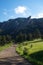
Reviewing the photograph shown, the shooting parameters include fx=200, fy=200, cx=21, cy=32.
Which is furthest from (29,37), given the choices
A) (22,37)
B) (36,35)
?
(36,35)

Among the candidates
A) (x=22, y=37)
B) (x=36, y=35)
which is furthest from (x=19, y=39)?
(x=36, y=35)

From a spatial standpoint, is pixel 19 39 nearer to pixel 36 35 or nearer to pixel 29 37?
pixel 29 37

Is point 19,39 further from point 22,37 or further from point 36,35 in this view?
point 36,35

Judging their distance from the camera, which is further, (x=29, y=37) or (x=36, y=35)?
(x=36, y=35)

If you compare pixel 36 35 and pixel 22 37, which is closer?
pixel 22 37

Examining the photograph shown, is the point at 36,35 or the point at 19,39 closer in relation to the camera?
the point at 19,39

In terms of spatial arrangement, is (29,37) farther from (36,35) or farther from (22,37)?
(36,35)
